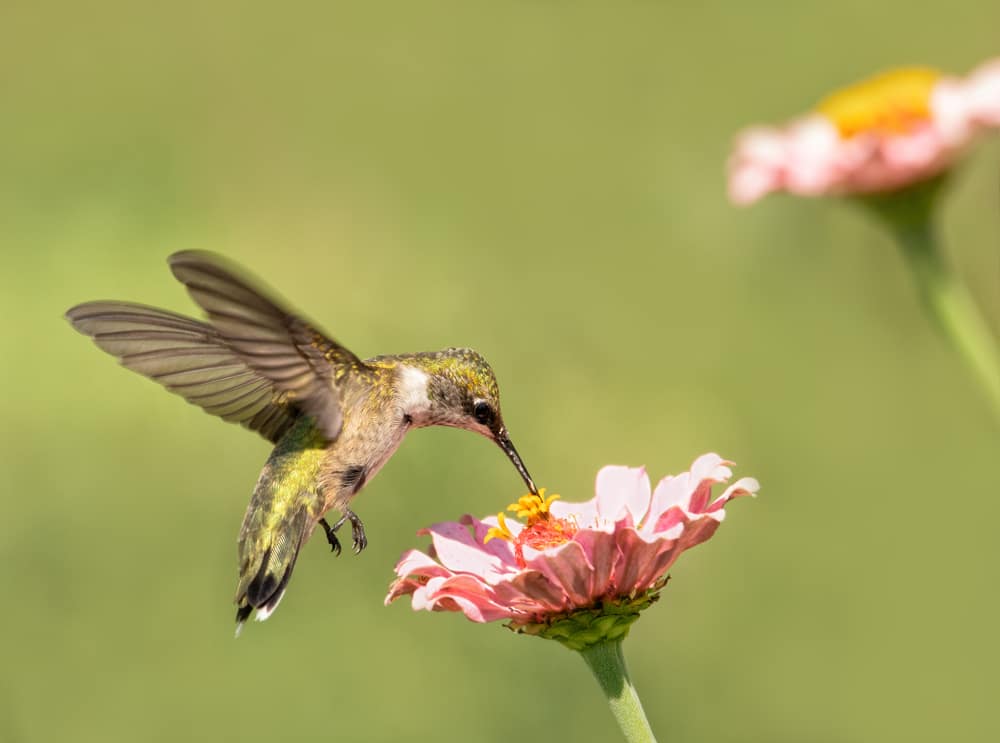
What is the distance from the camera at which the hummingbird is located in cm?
242

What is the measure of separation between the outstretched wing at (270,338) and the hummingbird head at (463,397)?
145mm

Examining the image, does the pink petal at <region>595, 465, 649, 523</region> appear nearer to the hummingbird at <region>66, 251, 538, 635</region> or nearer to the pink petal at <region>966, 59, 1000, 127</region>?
the hummingbird at <region>66, 251, 538, 635</region>

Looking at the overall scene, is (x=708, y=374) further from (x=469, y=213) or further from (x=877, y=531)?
(x=469, y=213)

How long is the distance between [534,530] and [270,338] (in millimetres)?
518

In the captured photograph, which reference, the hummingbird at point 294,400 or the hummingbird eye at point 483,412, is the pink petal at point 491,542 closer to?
the hummingbird at point 294,400

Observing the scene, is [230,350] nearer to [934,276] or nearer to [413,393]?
[413,393]

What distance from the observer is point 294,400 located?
261 centimetres

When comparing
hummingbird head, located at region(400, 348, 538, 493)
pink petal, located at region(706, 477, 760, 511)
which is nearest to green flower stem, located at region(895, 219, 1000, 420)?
pink petal, located at region(706, 477, 760, 511)

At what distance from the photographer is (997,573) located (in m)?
4.61

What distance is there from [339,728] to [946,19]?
516 centimetres

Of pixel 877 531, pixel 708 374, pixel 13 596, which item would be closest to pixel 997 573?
pixel 877 531

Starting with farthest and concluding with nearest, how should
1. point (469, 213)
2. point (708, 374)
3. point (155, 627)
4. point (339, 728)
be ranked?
point (469, 213)
point (708, 374)
point (155, 627)
point (339, 728)

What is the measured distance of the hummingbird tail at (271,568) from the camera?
2.46 m

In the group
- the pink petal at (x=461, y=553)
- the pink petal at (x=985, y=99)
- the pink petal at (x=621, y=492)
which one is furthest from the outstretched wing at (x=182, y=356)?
the pink petal at (x=985, y=99)
